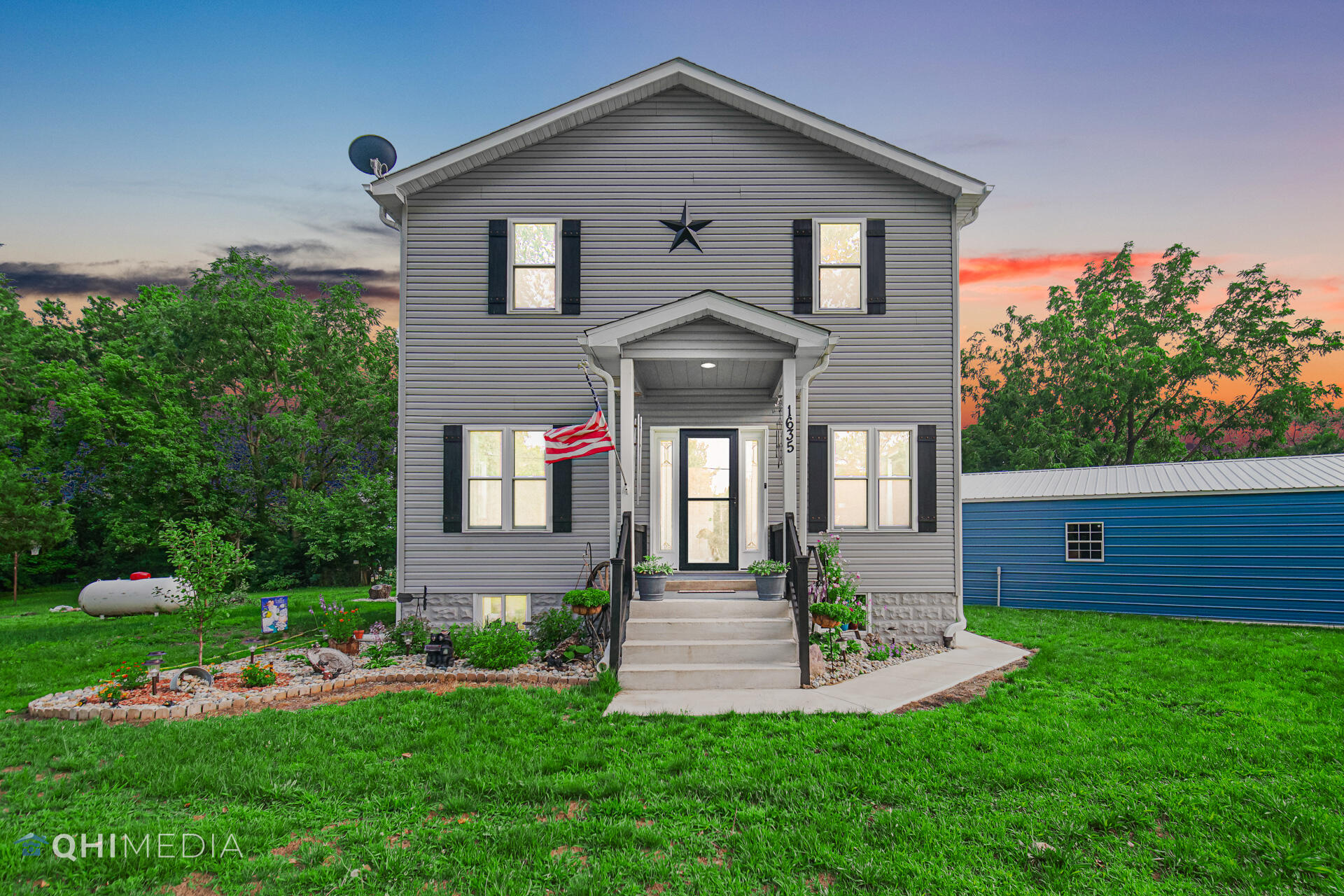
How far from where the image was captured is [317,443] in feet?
63.7

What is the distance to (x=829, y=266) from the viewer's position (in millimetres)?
9008

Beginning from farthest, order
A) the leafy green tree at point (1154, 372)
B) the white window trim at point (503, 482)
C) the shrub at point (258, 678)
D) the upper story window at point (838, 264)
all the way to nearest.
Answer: the leafy green tree at point (1154, 372) < the upper story window at point (838, 264) < the white window trim at point (503, 482) < the shrub at point (258, 678)

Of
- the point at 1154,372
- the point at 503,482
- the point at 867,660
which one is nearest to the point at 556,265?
the point at 503,482

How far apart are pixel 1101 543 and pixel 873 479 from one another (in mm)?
7246

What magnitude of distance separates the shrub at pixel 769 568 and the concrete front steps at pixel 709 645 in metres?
0.35

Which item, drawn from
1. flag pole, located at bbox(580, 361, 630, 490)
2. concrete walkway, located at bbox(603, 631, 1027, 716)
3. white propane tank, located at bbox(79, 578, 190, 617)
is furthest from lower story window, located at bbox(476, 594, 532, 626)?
white propane tank, located at bbox(79, 578, 190, 617)

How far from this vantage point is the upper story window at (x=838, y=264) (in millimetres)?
9000

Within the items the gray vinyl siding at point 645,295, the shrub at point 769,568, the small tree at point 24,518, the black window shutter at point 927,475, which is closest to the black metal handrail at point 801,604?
the shrub at point 769,568

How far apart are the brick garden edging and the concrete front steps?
702mm

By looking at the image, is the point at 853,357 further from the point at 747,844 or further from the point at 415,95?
the point at 415,95

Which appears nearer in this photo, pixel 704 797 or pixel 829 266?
pixel 704 797

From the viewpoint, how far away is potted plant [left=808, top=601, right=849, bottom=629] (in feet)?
23.2

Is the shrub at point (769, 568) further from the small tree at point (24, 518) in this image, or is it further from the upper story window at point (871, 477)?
the small tree at point (24, 518)

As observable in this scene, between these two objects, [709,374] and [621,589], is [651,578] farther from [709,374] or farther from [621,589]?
[709,374]
